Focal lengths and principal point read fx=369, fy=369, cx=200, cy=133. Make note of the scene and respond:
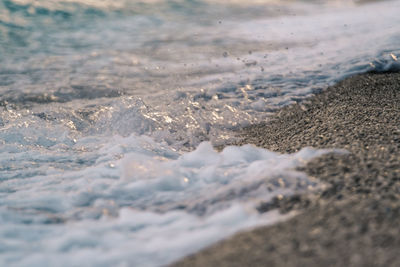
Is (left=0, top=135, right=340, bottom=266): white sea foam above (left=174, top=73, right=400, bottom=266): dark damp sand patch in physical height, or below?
below

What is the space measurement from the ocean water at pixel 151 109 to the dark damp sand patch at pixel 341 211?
0.09 m

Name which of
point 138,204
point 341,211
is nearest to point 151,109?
point 138,204

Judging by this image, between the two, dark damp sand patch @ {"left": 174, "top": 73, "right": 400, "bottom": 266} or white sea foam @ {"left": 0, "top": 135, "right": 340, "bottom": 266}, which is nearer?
dark damp sand patch @ {"left": 174, "top": 73, "right": 400, "bottom": 266}

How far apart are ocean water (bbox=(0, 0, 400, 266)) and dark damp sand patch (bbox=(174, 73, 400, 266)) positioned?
0.09 metres

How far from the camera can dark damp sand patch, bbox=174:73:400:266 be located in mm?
1155

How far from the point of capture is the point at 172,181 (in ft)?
5.99

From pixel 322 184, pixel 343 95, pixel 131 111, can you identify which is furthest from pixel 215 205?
pixel 343 95

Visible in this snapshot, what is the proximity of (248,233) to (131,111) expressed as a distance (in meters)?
2.06

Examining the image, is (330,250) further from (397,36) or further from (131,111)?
(397,36)

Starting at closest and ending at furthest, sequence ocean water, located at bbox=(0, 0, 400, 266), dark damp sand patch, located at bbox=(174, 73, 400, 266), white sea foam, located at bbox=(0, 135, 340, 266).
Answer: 1. dark damp sand patch, located at bbox=(174, 73, 400, 266)
2. white sea foam, located at bbox=(0, 135, 340, 266)
3. ocean water, located at bbox=(0, 0, 400, 266)

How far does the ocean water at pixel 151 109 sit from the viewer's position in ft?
4.88

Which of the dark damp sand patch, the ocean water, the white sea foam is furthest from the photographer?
the ocean water

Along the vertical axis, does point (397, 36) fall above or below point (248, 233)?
above

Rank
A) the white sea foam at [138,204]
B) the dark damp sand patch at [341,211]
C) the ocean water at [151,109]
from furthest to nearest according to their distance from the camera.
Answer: the ocean water at [151,109]
the white sea foam at [138,204]
the dark damp sand patch at [341,211]
